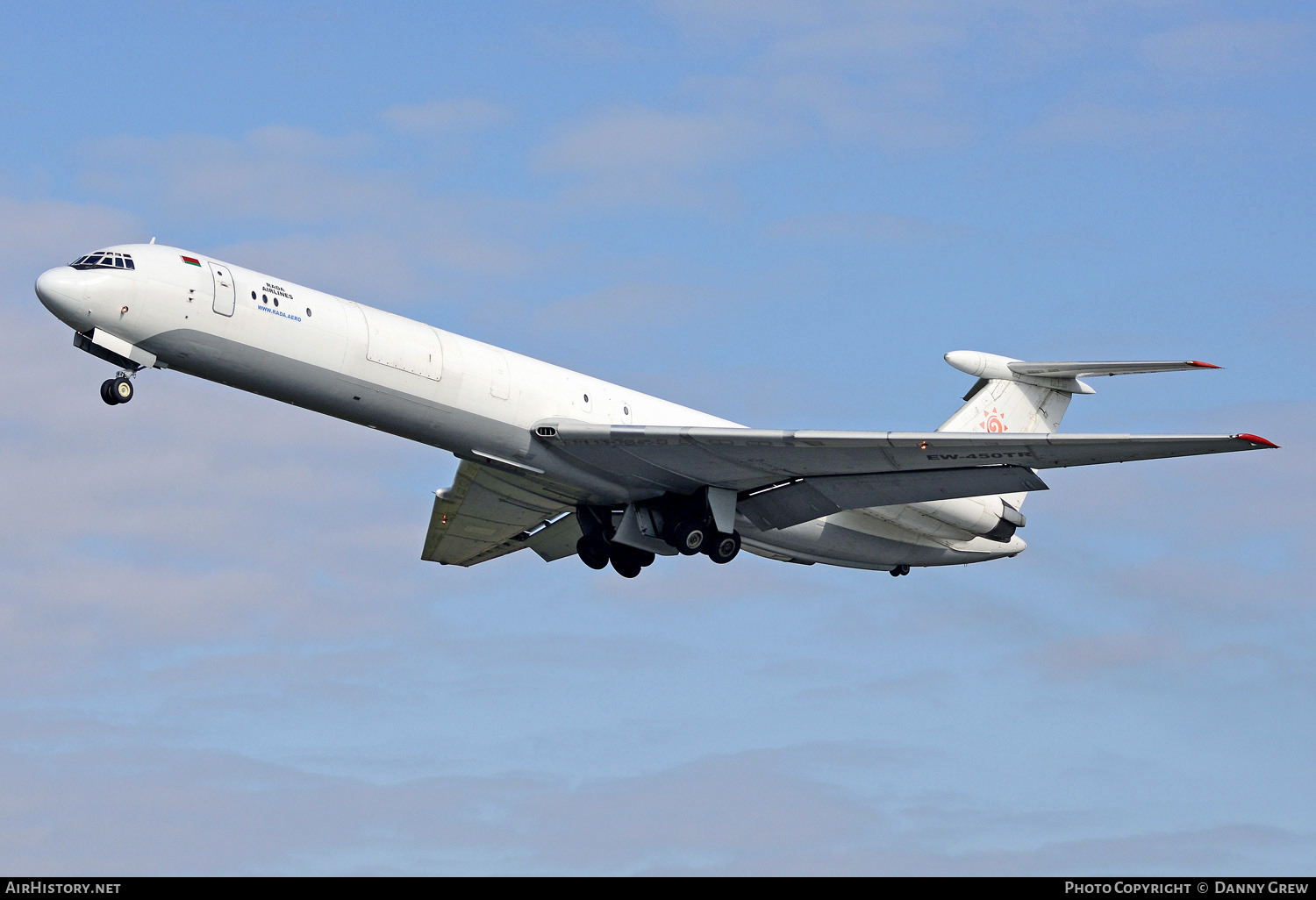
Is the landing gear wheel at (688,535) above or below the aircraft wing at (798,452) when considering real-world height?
below

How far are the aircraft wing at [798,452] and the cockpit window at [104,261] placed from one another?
8.36 metres

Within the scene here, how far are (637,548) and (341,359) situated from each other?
346 inches

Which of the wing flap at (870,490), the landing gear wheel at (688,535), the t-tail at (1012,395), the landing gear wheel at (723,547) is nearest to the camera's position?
the wing flap at (870,490)

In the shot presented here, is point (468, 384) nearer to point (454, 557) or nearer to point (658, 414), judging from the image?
point (658, 414)

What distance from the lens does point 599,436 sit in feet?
102

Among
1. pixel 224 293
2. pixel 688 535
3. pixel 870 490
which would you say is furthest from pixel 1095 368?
pixel 224 293

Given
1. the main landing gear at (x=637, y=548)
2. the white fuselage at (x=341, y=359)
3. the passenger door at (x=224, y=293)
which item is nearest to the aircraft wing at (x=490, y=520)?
the main landing gear at (x=637, y=548)

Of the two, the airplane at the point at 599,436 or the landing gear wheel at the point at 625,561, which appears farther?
the landing gear wheel at the point at 625,561

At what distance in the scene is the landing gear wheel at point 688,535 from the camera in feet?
110

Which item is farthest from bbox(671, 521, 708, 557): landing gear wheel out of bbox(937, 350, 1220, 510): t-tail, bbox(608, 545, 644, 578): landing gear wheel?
bbox(937, 350, 1220, 510): t-tail

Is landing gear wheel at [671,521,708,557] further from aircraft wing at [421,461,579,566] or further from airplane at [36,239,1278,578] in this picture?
aircraft wing at [421,461,579,566]

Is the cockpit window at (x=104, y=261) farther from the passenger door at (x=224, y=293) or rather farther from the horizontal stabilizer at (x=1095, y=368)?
the horizontal stabilizer at (x=1095, y=368)

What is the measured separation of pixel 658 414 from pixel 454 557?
895cm
